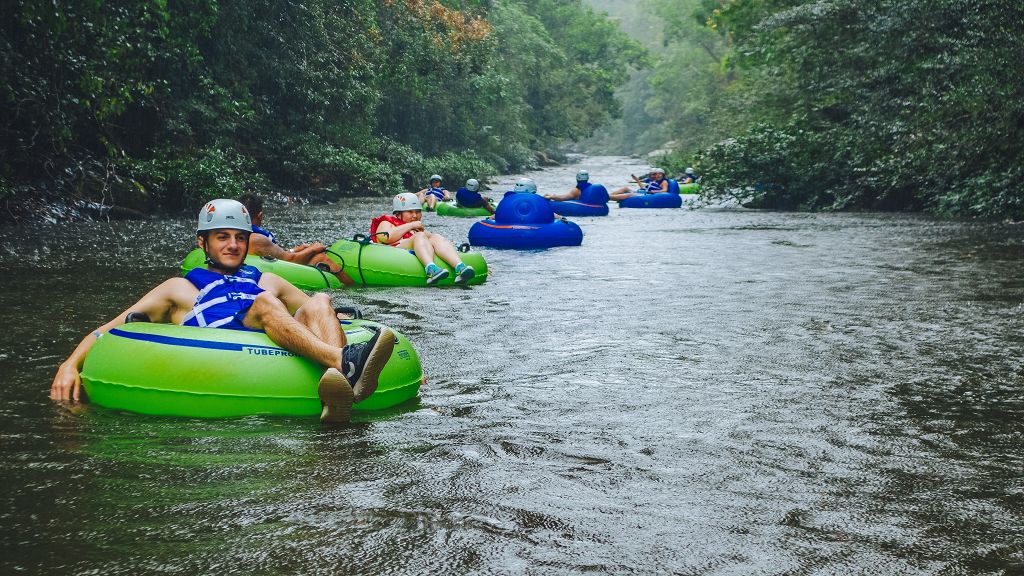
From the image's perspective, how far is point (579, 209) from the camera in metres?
22.0

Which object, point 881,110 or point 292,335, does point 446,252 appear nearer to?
point 292,335

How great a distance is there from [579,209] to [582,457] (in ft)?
58.0

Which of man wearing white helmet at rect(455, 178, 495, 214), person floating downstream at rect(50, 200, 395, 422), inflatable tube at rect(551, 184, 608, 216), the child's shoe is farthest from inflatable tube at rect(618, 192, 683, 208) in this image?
person floating downstream at rect(50, 200, 395, 422)

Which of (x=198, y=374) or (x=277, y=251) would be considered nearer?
(x=198, y=374)

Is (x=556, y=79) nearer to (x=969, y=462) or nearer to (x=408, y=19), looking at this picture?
(x=408, y=19)

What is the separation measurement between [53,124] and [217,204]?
1204 centimetres

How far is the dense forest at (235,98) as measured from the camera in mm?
15602

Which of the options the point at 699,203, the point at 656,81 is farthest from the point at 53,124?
the point at 656,81

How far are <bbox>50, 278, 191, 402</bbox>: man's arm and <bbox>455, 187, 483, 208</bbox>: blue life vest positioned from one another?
15138mm

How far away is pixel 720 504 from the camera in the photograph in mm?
3869

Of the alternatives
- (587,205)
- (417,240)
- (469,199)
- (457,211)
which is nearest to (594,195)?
(587,205)

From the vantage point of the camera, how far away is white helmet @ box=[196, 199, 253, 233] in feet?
18.1

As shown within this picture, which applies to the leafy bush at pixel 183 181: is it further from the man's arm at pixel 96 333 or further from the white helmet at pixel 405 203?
the man's arm at pixel 96 333

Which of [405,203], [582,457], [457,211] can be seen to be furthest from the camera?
[457,211]
